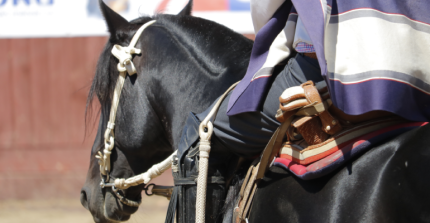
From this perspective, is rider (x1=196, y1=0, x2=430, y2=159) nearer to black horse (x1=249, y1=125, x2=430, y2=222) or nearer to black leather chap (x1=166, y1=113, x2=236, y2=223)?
black horse (x1=249, y1=125, x2=430, y2=222)

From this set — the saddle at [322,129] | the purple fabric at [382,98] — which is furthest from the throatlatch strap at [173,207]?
the purple fabric at [382,98]

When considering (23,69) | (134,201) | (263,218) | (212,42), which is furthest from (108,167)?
(23,69)

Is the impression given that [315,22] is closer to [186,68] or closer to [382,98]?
[382,98]

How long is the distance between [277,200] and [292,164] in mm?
118

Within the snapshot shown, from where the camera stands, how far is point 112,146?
71.2 inches

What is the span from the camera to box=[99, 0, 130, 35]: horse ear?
1.78 meters

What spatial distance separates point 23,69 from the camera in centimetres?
548

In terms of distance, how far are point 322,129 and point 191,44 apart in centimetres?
83

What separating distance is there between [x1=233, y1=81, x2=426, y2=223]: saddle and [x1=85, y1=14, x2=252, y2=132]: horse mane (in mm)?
534

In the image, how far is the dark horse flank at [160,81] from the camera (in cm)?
157

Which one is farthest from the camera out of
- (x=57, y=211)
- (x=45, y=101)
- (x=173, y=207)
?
(x=45, y=101)

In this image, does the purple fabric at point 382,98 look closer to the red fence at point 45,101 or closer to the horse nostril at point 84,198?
the horse nostril at point 84,198

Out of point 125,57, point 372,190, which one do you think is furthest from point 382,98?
point 125,57

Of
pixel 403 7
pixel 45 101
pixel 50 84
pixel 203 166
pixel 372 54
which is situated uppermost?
pixel 403 7
